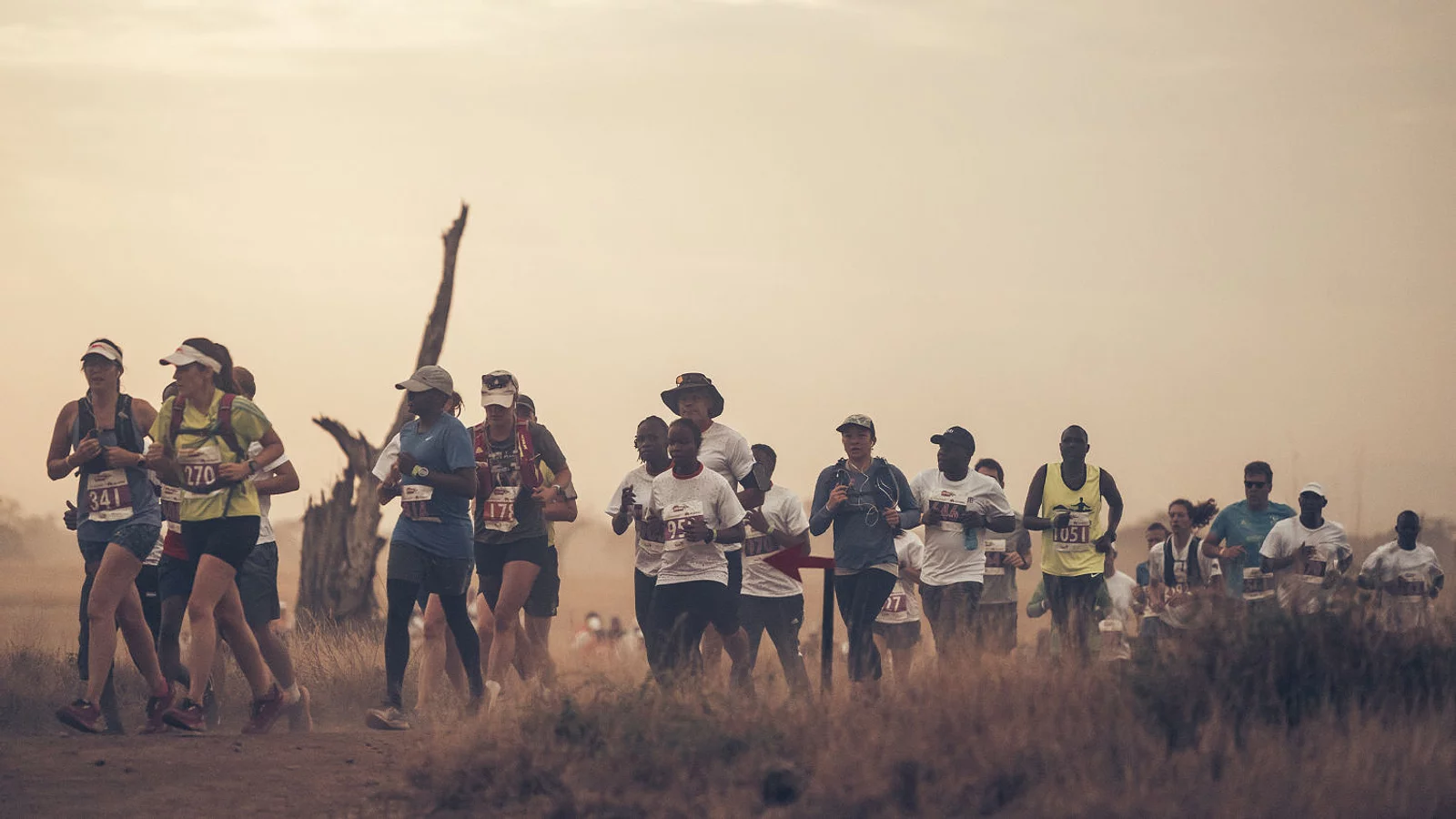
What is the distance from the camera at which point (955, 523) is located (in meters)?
14.0

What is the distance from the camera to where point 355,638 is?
1731 centimetres

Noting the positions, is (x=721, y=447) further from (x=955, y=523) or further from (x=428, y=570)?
(x=955, y=523)

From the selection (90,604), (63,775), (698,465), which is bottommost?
(63,775)

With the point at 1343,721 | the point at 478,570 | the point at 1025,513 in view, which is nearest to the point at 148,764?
the point at 478,570

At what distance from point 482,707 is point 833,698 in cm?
183

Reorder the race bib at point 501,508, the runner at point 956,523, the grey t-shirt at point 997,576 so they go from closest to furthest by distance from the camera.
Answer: the race bib at point 501,508
the runner at point 956,523
the grey t-shirt at point 997,576

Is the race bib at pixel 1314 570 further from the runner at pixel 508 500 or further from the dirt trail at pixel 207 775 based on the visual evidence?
the dirt trail at pixel 207 775

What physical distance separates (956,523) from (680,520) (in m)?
3.47

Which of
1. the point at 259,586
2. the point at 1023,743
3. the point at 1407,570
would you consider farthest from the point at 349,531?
the point at 1023,743

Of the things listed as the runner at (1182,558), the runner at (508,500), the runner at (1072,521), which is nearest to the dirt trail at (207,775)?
the runner at (508,500)

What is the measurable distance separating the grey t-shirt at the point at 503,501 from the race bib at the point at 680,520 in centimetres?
98

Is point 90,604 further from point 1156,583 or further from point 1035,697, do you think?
point 1156,583

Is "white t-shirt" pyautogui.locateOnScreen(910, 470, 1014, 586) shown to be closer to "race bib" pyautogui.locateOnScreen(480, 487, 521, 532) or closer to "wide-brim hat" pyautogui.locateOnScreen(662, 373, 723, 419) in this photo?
"wide-brim hat" pyautogui.locateOnScreen(662, 373, 723, 419)

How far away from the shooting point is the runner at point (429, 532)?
11219 millimetres
